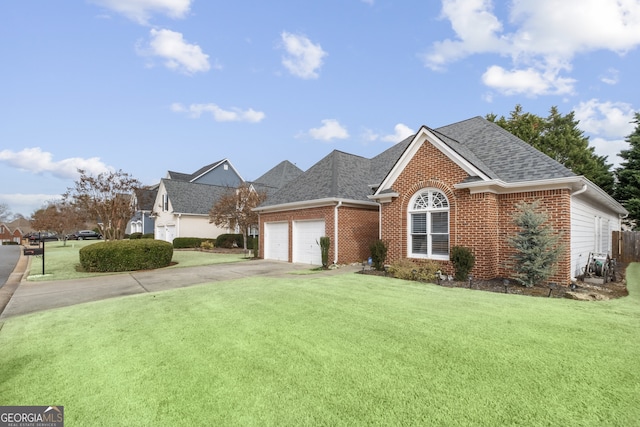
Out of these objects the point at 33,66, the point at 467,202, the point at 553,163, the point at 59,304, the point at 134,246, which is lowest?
the point at 59,304

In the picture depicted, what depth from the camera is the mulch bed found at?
7.72 meters

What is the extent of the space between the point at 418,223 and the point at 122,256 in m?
13.1

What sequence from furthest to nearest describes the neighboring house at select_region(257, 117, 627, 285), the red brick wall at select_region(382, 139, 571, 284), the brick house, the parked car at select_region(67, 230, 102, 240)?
the parked car at select_region(67, 230, 102, 240) → the brick house → the neighboring house at select_region(257, 117, 627, 285) → the red brick wall at select_region(382, 139, 571, 284)

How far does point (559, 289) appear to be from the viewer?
835cm

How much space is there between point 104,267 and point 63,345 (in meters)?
10.7

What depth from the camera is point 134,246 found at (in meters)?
14.3

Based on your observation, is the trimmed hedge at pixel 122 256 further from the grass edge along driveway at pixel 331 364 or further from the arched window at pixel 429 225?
the arched window at pixel 429 225

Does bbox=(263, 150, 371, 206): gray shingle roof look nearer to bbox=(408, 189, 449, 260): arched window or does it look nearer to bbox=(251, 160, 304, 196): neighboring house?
bbox=(408, 189, 449, 260): arched window

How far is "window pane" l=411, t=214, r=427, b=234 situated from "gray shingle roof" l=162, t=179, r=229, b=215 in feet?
72.6

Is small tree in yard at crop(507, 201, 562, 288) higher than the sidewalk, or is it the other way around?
small tree in yard at crop(507, 201, 562, 288)

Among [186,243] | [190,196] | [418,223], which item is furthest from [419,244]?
[190,196]

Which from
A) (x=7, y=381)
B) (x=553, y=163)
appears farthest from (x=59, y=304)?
(x=553, y=163)

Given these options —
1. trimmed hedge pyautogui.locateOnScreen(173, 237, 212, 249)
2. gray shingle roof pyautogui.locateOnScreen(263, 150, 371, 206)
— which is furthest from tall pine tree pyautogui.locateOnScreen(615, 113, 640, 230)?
trimmed hedge pyautogui.locateOnScreen(173, 237, 212, 249)

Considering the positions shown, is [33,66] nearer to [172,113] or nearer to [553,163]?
[172,113]
